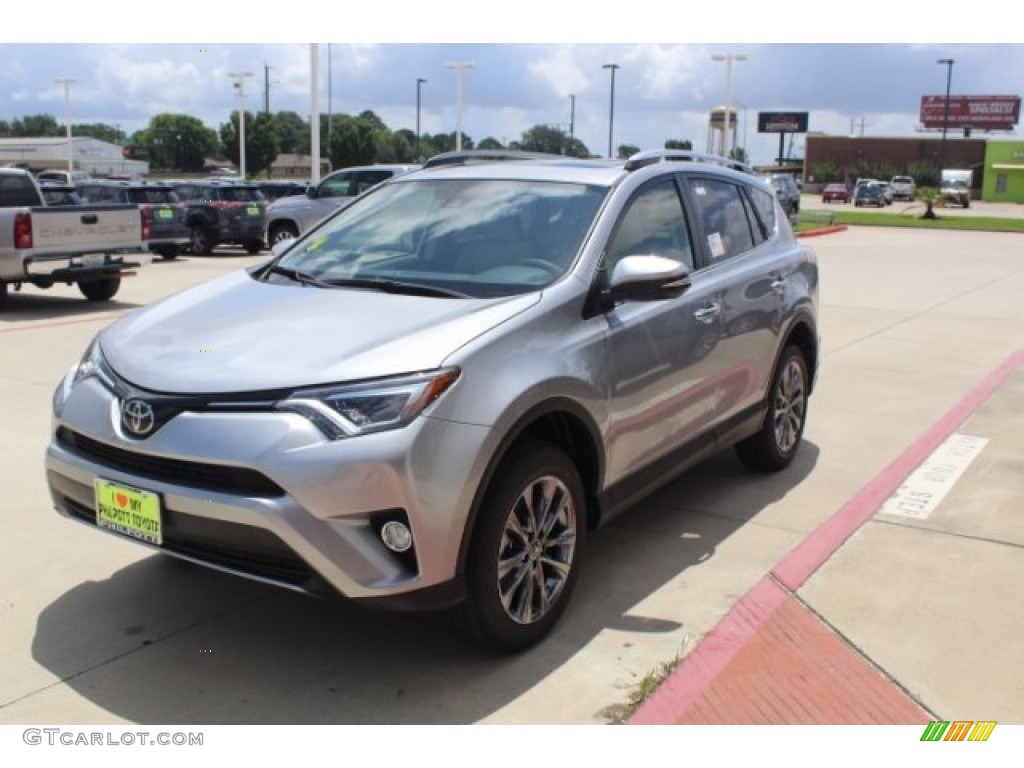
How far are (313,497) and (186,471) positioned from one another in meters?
0.48

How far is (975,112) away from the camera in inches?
4269

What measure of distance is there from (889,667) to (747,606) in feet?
2.10

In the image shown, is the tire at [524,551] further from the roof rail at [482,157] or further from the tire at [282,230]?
the tire at [282,230]

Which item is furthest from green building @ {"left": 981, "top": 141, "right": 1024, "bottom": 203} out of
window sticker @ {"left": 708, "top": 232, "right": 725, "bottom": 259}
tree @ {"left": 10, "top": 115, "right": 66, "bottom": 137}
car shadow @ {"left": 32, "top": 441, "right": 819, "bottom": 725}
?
tree @ {"left": 10, "top": 115, "right": 66, "bottom": 137}

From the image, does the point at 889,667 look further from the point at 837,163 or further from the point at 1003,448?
the point at 837,163

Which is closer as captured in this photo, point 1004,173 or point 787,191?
point 787,191

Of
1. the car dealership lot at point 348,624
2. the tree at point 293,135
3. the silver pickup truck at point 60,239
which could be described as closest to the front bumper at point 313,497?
the car dealership lot at point 348,624

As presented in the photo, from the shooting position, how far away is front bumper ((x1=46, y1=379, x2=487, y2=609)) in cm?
311

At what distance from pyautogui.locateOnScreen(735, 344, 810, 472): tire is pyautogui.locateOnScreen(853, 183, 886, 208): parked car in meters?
62.1

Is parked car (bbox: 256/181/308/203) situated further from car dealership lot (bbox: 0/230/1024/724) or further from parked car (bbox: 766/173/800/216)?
parked car (bbox: 766/173/800/216)

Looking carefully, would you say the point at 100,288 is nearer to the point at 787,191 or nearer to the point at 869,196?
the point at 787,191

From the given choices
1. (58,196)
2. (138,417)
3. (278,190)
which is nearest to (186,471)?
(138,417)

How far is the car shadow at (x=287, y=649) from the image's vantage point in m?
3.39
